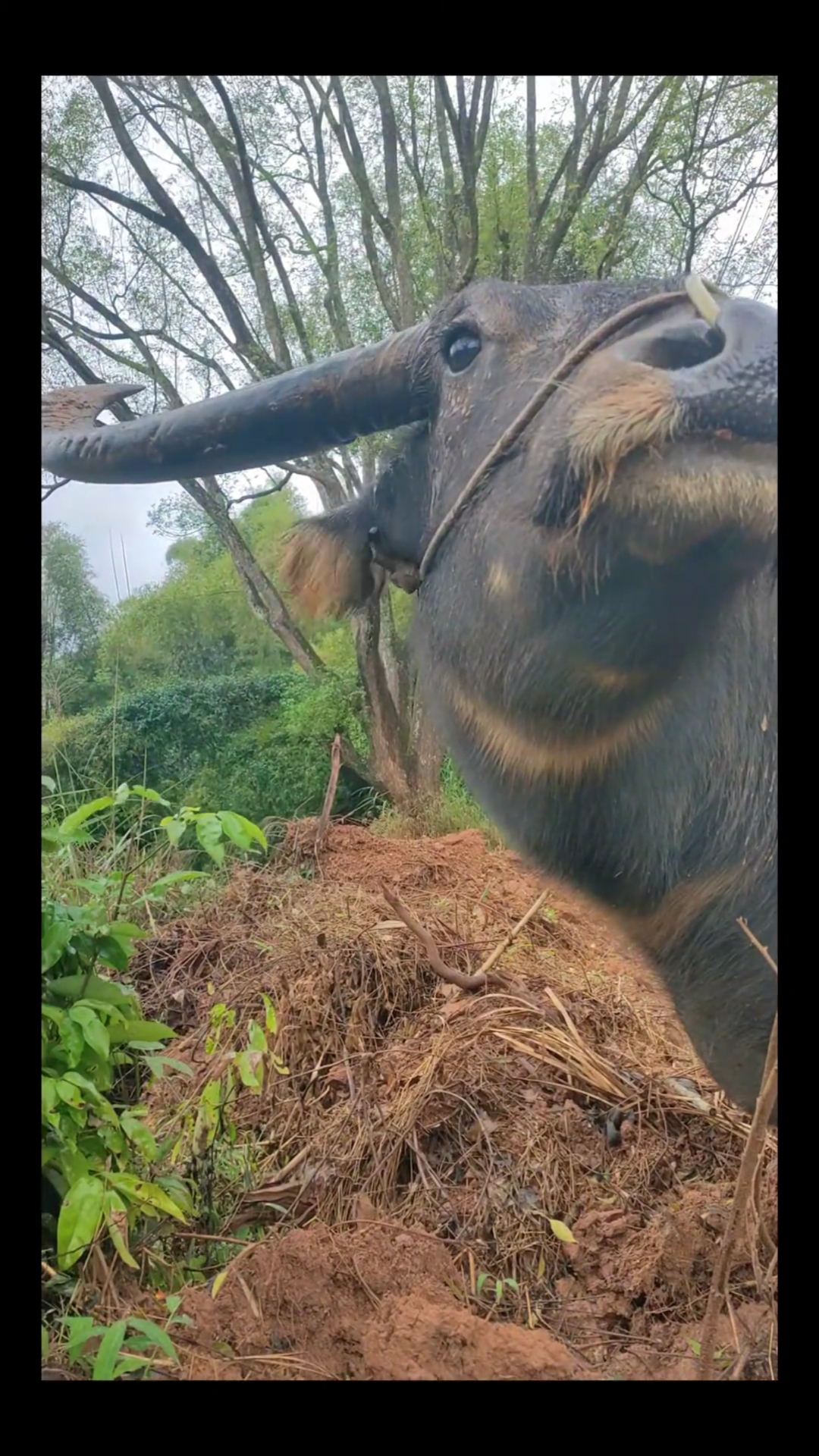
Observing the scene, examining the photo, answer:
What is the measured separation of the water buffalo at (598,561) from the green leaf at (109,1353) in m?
0.88

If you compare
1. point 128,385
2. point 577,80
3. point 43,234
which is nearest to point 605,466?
point 577,80

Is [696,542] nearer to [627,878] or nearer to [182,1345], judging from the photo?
[627,878]

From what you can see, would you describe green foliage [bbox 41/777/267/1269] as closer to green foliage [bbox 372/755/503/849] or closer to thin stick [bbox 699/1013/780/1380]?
green foliage [bbox 372/755/503/849]

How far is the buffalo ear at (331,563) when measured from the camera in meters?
1.64

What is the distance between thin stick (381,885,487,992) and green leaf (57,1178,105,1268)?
0.71 meters

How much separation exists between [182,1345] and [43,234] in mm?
1663

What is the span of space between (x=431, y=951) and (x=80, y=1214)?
0.75 m

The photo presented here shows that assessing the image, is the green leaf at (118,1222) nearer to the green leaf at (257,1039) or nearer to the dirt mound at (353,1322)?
the dirt mound at (353,1322)

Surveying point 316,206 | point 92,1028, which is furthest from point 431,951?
point 316,206

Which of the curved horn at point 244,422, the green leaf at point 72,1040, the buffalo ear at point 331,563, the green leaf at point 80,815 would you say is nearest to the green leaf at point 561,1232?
the green leaf at point 72,1040

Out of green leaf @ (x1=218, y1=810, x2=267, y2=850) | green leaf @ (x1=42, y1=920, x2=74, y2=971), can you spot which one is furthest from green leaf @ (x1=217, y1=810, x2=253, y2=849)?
green leaf @ (x1=42, y1=920, x2=74, y2=971)

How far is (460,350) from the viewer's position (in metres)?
1.42

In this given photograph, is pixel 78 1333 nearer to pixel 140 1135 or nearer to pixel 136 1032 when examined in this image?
pixel 140 1135

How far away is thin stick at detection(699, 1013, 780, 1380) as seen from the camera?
1.06m
